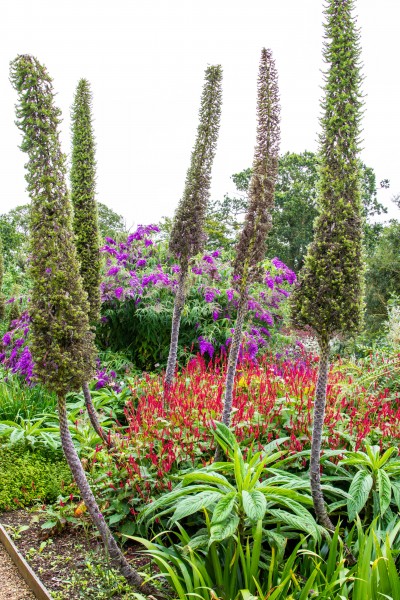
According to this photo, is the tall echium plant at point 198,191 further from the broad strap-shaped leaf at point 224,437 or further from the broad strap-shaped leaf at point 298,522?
the broad strap-shaped leaf at point 298,522

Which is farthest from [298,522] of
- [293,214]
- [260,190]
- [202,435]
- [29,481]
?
[293,214]

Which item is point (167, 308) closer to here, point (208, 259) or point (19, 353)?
point (208, 259)

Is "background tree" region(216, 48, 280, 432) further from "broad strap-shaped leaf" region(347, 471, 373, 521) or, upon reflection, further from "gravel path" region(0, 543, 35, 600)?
"gravel path" region(0, 543, 35, 600)

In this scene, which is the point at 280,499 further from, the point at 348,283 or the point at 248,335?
the point at 248,335

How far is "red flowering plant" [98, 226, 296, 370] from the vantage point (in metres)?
7.64

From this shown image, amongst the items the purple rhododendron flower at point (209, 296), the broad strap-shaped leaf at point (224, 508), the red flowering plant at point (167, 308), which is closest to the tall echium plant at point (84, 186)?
the broad strap-shaped leaf at point (224, 508)

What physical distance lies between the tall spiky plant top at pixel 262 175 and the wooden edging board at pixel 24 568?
2245 mm

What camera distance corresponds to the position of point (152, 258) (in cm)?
907

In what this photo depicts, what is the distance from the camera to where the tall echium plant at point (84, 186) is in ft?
14.0

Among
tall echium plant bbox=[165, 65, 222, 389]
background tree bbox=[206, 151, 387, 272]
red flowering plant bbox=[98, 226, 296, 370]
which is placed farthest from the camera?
background tree bbox=[206, 151, 387, 272]

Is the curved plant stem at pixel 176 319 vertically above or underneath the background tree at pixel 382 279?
underneath

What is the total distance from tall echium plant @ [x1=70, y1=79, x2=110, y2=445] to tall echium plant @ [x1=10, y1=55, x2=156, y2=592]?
49.8 inches

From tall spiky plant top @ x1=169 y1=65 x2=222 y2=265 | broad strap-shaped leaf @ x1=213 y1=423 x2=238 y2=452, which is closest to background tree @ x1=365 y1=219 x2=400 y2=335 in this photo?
tall spiky plant top @ x1=169 y1=65 x2=222 y2=265

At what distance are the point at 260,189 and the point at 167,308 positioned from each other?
13.6ft
